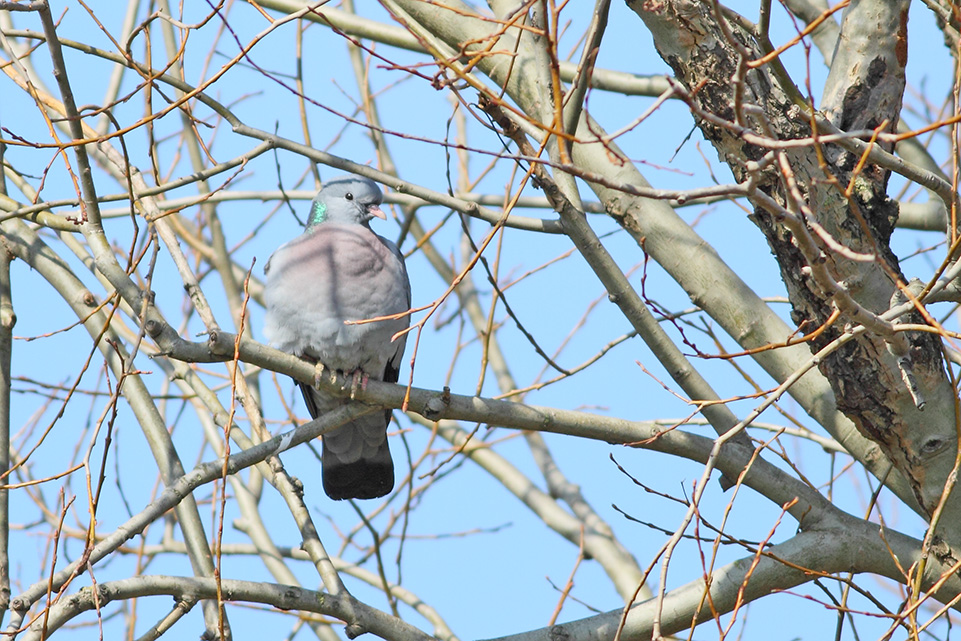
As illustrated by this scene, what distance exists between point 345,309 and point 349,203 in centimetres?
79

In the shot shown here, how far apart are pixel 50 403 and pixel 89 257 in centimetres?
175

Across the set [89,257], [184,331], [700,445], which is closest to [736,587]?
[700,445]

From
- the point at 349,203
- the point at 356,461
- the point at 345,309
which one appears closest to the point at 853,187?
the point at 345,309

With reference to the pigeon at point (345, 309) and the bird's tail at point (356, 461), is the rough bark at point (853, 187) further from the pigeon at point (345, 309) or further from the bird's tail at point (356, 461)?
the bird's tail at point (356, 461)

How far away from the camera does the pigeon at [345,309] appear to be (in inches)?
149

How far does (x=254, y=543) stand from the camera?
176 inches

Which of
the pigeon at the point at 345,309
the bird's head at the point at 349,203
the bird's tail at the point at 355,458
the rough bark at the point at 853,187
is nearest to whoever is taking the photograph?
the rough bark at the point at 853,187

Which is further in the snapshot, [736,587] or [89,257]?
[89,257]

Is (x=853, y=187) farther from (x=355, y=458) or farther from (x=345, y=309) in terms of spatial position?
(x=355, y=458)

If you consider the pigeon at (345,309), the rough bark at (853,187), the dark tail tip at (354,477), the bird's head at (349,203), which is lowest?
the rough bark at (853,187)

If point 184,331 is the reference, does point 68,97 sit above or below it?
below

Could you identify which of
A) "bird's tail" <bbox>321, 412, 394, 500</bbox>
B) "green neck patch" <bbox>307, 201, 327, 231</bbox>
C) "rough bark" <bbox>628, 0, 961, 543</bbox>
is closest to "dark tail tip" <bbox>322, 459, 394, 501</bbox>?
"bird's tail" <bbox>321, 412, 394, 500</bbox>

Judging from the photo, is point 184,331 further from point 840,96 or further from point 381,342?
point 840,96

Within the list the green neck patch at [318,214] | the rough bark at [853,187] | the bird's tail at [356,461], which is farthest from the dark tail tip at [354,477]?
the rough bark at [853,187]
